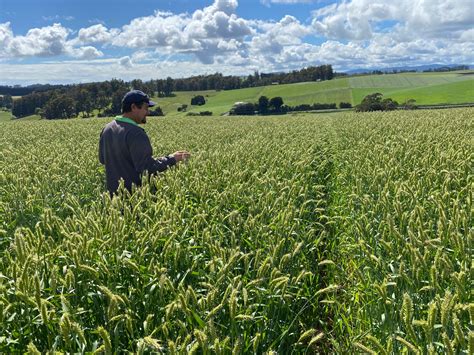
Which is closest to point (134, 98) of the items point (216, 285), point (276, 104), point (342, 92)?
point (216, 285)

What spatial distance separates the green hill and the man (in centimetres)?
7981

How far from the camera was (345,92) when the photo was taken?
4348 inches

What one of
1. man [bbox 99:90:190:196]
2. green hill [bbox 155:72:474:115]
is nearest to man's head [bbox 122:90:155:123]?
man [bbox 99:90:190:196]

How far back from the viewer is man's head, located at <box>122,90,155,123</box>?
679cm

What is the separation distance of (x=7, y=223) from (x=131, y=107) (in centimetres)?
249

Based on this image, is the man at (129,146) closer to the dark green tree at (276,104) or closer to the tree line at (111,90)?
the tree line at (111,90)

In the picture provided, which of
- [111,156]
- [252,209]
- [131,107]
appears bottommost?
[252,209]

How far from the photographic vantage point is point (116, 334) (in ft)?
8.70

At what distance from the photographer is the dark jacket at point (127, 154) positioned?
673cm

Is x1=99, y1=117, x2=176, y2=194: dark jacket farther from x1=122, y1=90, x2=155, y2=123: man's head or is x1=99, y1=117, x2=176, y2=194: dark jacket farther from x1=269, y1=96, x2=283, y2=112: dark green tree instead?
x1=269, y1=96, x2=283, y2=112: dark green tree

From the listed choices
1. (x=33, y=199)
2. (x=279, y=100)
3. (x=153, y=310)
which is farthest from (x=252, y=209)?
(x=279, y=100)

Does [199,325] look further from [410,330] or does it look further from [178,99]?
[178,99]

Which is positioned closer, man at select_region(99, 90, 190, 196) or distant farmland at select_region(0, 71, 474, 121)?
man at select_region(99, 90, 190, 196)

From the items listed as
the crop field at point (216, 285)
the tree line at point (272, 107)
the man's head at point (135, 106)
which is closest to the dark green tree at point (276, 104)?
the tree line at point (272, 107)
